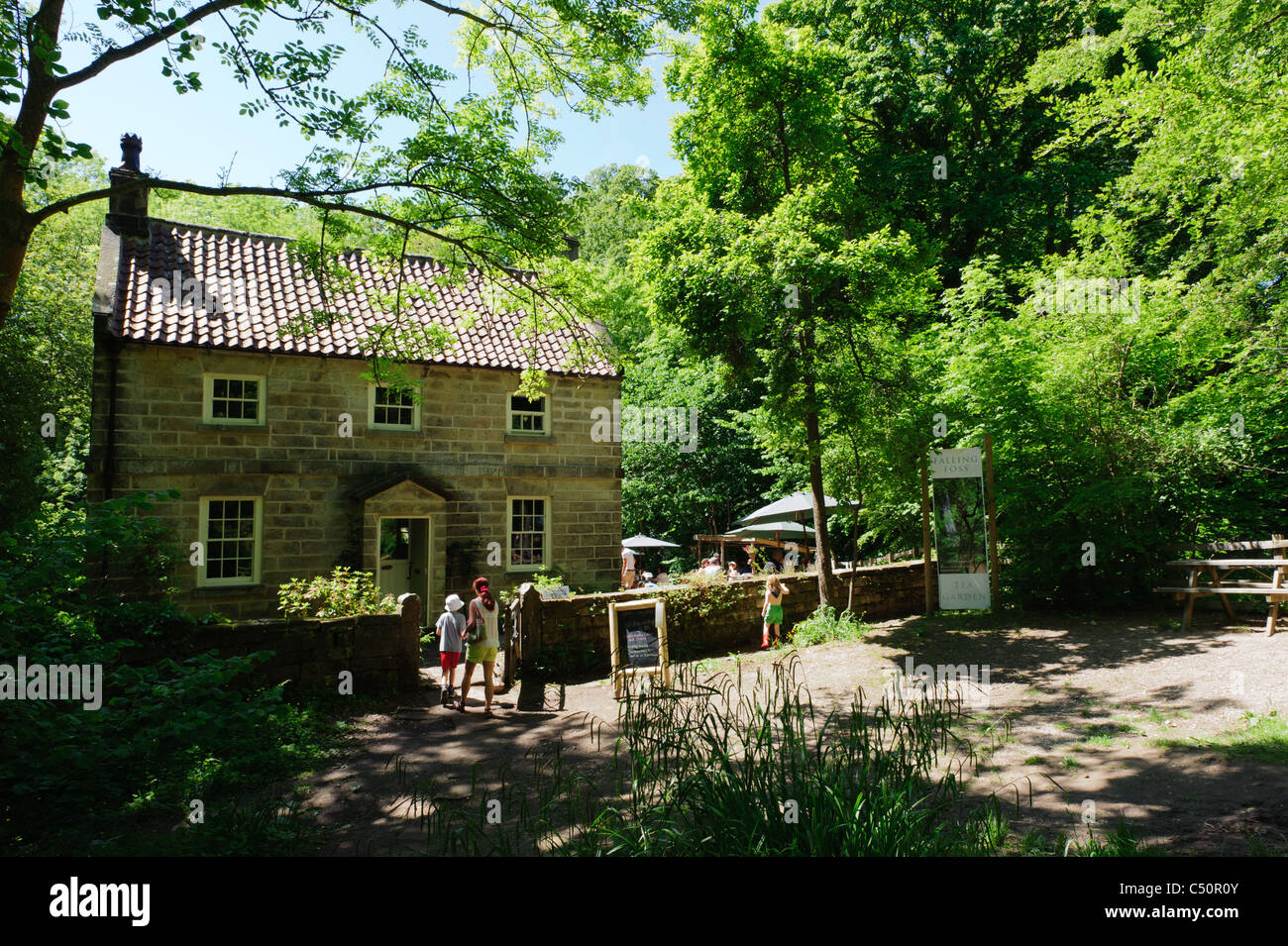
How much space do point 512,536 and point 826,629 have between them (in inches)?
311

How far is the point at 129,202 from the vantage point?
14664 millimetres

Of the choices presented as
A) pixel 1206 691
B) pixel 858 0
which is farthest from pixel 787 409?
pixel 858 0

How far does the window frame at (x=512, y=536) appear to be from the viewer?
54.0 feet

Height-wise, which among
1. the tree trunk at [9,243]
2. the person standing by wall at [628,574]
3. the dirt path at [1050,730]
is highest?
the tree trunk at [9,243]

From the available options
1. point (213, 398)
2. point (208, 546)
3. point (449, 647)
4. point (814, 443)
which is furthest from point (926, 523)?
point (213, 398)

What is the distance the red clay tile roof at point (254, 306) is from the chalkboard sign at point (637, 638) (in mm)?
4687

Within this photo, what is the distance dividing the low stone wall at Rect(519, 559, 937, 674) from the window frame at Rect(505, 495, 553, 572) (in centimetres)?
467

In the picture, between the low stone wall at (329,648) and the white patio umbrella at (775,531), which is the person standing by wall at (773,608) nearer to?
the low stone wall at (329,648)

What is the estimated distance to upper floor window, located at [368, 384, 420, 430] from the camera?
1527 centimetres

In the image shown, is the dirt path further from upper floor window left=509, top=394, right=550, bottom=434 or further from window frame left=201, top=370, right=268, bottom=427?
upper floor window left=509, top=394, right=550, bottom=434

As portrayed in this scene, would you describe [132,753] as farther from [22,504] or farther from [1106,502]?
[22,504]

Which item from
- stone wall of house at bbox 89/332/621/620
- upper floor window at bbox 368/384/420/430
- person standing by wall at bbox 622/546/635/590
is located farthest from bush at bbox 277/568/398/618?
person standing by wall at bbox 622/546/635/590

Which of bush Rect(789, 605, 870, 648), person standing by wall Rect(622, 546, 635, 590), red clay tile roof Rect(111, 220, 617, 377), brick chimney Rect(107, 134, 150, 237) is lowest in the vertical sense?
bush Rect(789, 605, 870, 648)

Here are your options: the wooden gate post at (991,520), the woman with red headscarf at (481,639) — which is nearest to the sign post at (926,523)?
the wooden gate post at (991,520)
